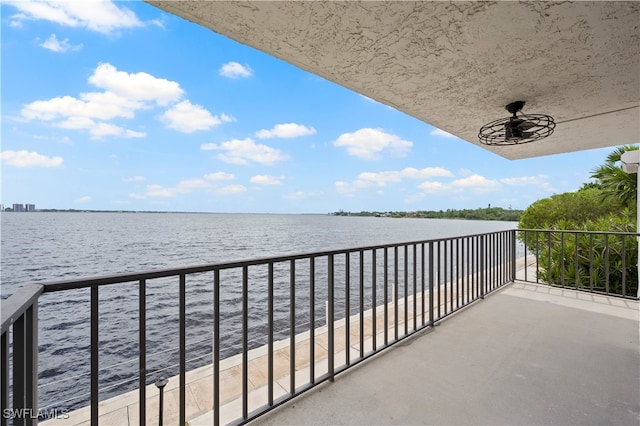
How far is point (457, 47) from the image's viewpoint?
1.74m

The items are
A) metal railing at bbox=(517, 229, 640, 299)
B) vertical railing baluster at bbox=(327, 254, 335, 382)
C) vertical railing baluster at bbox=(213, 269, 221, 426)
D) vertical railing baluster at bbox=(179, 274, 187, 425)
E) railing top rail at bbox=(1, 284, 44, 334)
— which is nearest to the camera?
railing top rail at bbox=(1, 284, 44, 334)

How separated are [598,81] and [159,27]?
8.11 metres

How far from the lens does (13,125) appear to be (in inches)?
611

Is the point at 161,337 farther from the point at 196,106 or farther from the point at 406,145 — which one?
the point at 196,106

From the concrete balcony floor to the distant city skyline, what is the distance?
125 inches

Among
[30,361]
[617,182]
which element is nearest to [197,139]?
[617,182]

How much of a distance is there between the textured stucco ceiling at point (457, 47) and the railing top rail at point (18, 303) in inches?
51.9

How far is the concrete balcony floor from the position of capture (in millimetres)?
1507

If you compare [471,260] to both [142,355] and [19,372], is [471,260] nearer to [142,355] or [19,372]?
[142,355]

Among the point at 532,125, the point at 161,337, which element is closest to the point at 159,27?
the point at 161,337

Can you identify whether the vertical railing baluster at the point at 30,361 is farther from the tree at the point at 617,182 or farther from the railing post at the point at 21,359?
the tree at the point at 617,182

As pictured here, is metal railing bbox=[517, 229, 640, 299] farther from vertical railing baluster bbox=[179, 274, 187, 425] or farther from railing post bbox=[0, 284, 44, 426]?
railing post bbox=[0, 284, 44, 426]

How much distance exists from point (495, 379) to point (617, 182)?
5954 millimetres

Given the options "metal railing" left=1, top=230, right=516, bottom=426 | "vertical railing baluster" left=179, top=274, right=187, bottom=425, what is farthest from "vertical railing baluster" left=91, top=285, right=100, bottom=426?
"vertical railing baluster" left=179, top=274, right=187, bottom=425
